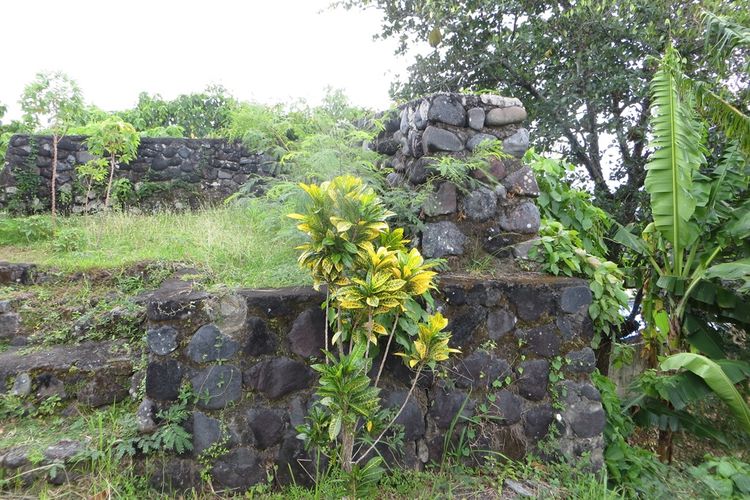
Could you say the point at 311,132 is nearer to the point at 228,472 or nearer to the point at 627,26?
the point at 228,472

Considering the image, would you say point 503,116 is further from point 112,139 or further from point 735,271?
point 112,139

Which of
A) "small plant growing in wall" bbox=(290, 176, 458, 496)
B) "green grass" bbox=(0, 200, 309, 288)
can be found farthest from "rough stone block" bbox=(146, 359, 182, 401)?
"small plant growing in wall" bbox=(290, 176, 458, 496)

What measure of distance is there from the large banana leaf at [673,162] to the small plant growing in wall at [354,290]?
2.40 meters

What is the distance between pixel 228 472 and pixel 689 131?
13.5 feet

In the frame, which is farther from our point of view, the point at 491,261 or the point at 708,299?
the point at 708,299

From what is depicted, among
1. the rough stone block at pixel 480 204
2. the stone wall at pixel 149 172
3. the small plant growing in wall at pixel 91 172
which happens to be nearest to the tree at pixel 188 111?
the stone wall at pixel 149 172

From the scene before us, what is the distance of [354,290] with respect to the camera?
225 cm

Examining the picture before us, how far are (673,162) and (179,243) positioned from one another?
453cm

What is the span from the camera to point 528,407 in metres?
3.06

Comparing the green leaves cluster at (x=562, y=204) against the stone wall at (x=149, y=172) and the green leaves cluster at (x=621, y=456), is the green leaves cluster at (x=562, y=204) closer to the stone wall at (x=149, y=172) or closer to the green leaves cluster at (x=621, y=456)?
the green leaves cluster at (x=621, y=456)

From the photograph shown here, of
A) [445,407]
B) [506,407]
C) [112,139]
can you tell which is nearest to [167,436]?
[445,407]

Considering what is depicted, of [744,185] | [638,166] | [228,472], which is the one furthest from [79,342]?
[638,166]

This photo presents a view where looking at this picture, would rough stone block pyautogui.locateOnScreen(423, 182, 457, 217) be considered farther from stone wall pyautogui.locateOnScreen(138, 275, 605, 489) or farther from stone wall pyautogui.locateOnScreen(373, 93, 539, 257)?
stone wall pyautogui.locateOnScreen(138, 275, 605, 489)

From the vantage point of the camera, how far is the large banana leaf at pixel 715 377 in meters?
3.06
